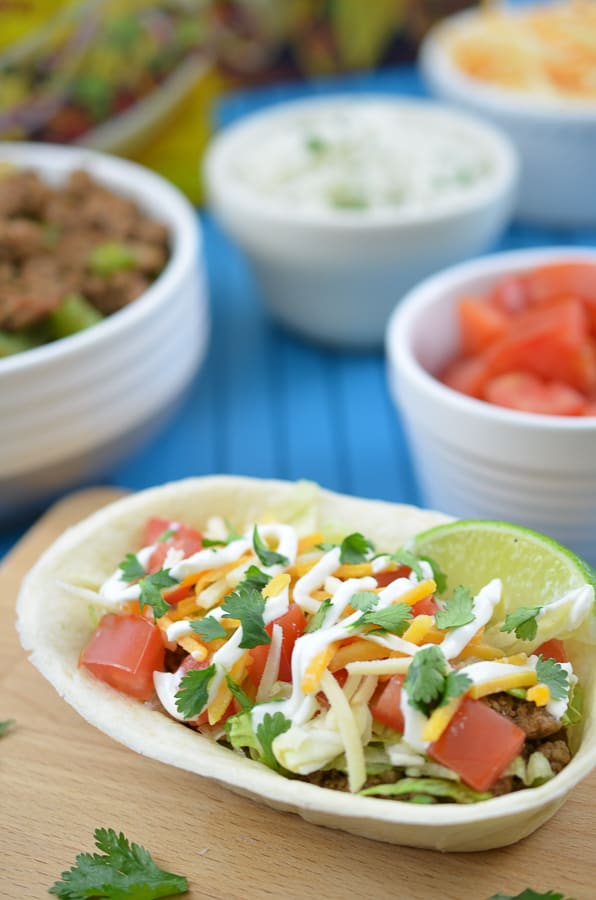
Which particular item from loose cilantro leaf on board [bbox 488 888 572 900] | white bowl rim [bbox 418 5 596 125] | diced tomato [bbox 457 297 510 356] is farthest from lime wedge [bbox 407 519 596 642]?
white bowl rim [bbox 418 5 596 125]

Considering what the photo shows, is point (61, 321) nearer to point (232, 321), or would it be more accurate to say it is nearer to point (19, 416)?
point (19, 416)

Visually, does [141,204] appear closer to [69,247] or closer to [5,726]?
[69,247]

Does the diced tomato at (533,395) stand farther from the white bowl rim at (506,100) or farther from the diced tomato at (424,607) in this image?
the white bowl rim at (506,100)

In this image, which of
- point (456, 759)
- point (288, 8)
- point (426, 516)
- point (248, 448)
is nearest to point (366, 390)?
point (248, 448)

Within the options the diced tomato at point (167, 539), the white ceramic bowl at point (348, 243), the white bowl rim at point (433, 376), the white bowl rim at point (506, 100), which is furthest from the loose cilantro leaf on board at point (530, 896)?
the white bowl rim at point (506, 100)

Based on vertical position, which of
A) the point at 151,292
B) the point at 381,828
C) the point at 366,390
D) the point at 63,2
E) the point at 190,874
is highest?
the point at 63,2

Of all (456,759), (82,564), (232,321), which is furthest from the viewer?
(232,321)
